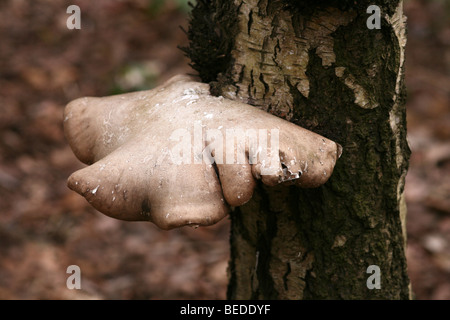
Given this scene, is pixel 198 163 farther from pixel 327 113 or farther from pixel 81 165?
pixel 81 165

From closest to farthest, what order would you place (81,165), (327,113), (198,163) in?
(198,163), (327,113), (81,165)

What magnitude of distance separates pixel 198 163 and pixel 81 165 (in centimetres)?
347

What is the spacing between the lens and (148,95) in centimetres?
194

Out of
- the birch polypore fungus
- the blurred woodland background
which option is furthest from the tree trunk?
the blurred woodland background

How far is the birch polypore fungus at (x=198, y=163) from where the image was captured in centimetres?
150

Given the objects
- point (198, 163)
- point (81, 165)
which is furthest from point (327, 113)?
point (81, 165)

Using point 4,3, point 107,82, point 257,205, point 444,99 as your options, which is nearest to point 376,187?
point 257,205

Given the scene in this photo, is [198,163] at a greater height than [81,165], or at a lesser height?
lesser

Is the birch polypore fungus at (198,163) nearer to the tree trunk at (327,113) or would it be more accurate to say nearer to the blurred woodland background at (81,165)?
the tree trunk at (327,113)

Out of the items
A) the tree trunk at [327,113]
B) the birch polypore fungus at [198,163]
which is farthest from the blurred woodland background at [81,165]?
the birch polypore fungus at [198,163]

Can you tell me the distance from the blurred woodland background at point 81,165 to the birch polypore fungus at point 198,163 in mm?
1618

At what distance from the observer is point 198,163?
1.56m

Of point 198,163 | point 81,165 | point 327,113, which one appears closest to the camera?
point 198,163

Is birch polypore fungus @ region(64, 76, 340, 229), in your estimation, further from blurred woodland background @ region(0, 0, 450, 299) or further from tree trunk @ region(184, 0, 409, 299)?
blurred woodland background @ region(0, 0, 450, 299)
